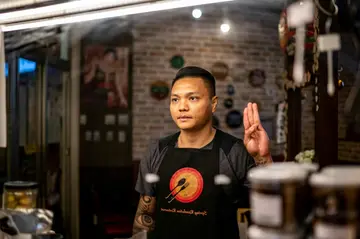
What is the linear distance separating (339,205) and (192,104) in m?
1.14

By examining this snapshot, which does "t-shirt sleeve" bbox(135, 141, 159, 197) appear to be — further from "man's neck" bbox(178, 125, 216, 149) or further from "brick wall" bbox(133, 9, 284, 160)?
"brick wall" bbox(133, 9, 284, 160)

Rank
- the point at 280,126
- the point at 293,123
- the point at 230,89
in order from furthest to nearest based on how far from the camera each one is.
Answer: the point at 230,89 < the point at 293,123 < the point at 280,126

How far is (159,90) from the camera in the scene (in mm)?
3934

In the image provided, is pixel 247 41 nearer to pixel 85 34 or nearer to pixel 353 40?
pixel 85 34

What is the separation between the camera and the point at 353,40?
155 centimetres

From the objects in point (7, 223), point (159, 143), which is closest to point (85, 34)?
point (159, 143)

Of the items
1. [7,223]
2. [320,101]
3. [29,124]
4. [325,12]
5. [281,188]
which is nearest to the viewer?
[281,188]

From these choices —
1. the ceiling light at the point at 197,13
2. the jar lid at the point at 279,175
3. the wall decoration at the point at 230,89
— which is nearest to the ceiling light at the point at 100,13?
the jar lid at the point at 279,175

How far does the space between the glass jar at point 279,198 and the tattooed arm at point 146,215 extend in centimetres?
112

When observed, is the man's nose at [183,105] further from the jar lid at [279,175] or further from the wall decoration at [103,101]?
the wall decoration at [103,101]

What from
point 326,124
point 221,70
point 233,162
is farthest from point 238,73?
point 326,124

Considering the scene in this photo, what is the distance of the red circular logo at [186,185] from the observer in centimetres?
199

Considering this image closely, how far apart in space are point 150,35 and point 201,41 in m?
0.51

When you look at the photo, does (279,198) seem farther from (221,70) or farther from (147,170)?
(221,70)
